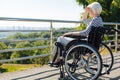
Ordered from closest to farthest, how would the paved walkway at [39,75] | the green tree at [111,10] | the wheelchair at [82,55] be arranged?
the wheelchair at [82,55], the paved walkway at [39,75], the green tree at [111,10]

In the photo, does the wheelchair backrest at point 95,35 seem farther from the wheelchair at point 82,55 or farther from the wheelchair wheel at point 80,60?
the wheelchair wheel at point 80,60

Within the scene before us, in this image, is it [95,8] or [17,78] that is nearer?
[95,8]

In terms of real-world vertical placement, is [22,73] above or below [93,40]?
below

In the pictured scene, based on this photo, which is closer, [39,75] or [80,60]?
[80,60]

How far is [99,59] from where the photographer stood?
400cm

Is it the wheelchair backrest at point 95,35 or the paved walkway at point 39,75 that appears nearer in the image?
the wheelchair backrest at point 95,35

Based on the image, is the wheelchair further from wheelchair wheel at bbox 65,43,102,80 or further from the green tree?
the green tree

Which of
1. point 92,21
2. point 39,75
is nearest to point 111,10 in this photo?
point 39,75

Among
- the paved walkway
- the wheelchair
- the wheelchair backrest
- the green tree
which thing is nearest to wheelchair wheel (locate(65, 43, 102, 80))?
the wheelchair

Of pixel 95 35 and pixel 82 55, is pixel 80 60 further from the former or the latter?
pixel 95 35

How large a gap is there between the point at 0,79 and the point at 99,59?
1.57 metres

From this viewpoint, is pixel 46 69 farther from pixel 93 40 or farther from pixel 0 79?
pixel 93 40

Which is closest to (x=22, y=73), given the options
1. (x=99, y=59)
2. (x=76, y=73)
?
(x=76, y=73)

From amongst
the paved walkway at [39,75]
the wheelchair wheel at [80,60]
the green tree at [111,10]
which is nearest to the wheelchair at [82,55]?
the wheelchair wheel at [80,60]
